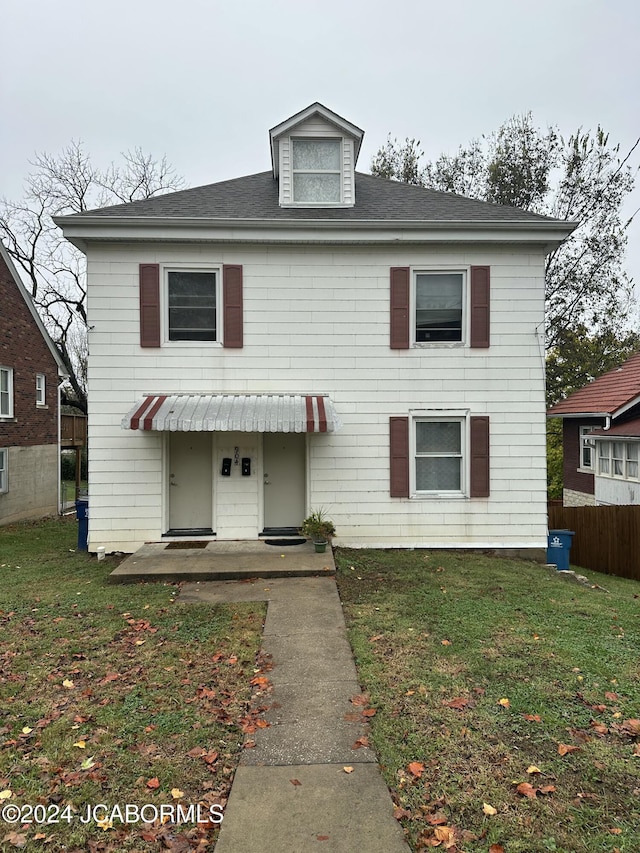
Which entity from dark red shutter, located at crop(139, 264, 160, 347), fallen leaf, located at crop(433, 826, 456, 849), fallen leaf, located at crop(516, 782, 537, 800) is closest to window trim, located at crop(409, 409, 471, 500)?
dark red shutter, located at crop(139, 264, 160, 347)

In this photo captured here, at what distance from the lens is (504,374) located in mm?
9711

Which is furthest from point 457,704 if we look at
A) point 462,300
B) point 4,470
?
point 4,470

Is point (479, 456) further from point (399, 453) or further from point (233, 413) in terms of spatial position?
point (233, 413)

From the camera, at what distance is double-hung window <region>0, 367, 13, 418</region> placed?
52.1 ft

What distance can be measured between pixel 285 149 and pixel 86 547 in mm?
9042

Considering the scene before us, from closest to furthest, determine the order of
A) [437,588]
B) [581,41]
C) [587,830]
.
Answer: [587,830] < [437,588] < [581,41]

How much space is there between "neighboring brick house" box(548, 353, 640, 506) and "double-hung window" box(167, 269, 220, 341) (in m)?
12.6

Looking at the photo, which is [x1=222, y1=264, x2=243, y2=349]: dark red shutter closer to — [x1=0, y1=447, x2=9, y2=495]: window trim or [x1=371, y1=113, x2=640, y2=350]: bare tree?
A: [x1=0, y1=447, x2=9, y2=495]: window trim

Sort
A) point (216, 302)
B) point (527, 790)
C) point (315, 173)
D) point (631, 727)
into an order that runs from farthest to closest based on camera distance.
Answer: point (315, 173)
point (216, 302)
point (631, 727)
point (527, 790)

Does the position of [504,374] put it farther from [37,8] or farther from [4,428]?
[4,428]

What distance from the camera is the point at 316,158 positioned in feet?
33.3

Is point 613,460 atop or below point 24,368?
below

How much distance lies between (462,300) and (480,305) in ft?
1.18

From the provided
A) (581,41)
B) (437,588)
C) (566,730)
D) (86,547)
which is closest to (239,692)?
(566,730)
